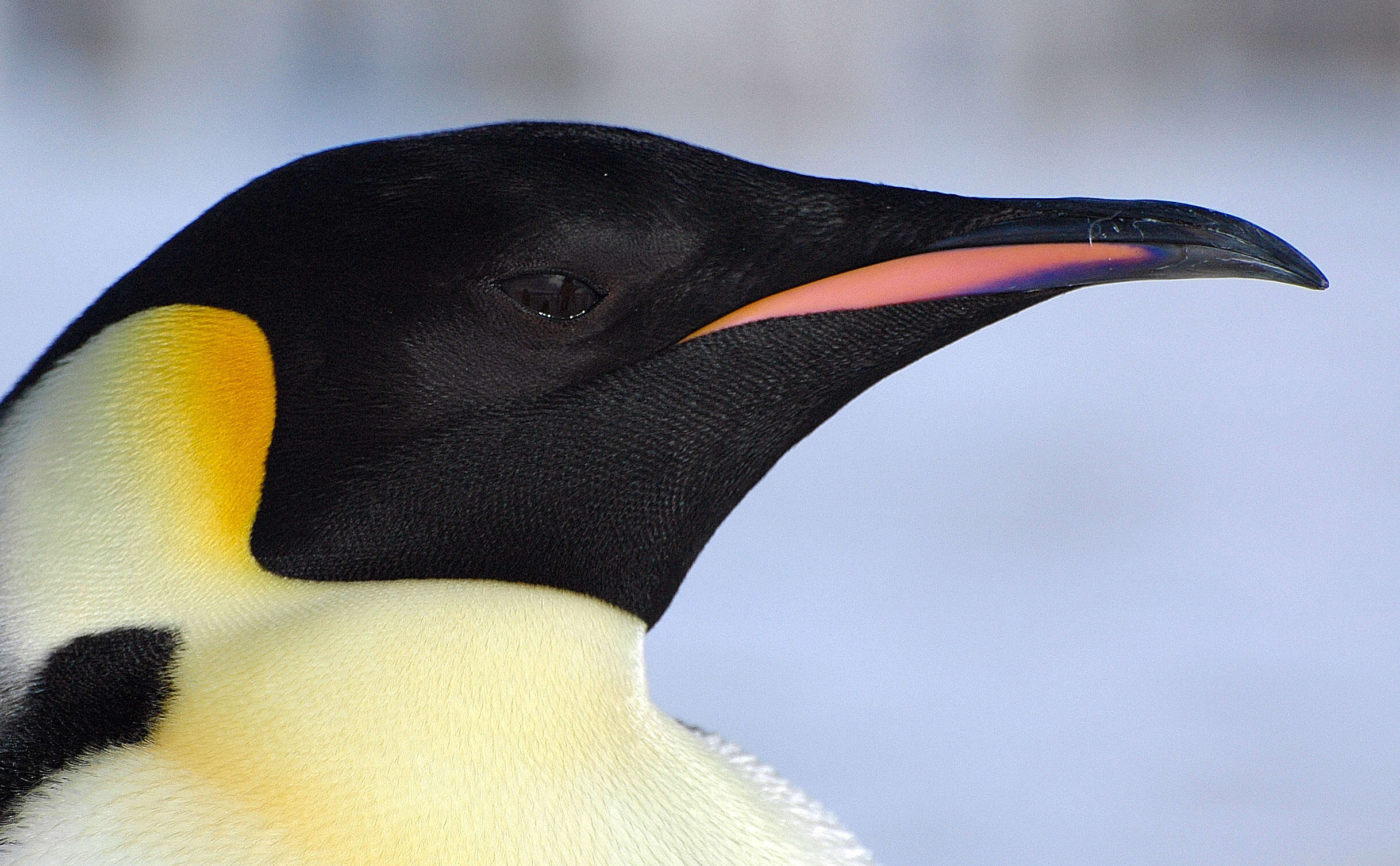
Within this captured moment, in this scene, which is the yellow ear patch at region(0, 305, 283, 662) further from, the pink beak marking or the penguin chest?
the pink beak marking

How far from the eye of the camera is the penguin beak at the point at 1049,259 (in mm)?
968

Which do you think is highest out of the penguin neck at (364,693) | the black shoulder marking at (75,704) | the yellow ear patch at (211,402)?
the yellow ear patch at (211,402)

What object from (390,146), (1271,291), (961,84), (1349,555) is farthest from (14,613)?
(961,84)

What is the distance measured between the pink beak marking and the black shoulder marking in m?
0.38

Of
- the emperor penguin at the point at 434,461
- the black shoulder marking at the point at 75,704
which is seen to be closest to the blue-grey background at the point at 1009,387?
the emperor penguin at the point at 434,461

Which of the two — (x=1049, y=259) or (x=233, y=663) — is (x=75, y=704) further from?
(x=1049, y=259)

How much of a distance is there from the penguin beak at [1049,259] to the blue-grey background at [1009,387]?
180 cm

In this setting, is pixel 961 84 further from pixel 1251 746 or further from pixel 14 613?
pixel 14 613

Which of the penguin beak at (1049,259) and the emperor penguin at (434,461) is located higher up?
the penguin beak at (1049,259)

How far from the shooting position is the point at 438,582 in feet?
3.14

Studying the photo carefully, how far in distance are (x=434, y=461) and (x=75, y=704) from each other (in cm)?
25

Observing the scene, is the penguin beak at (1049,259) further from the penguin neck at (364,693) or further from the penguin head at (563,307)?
the penguin neck at (364,693)

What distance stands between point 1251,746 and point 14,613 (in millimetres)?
2651

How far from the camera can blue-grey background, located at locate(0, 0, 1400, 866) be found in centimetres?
297
